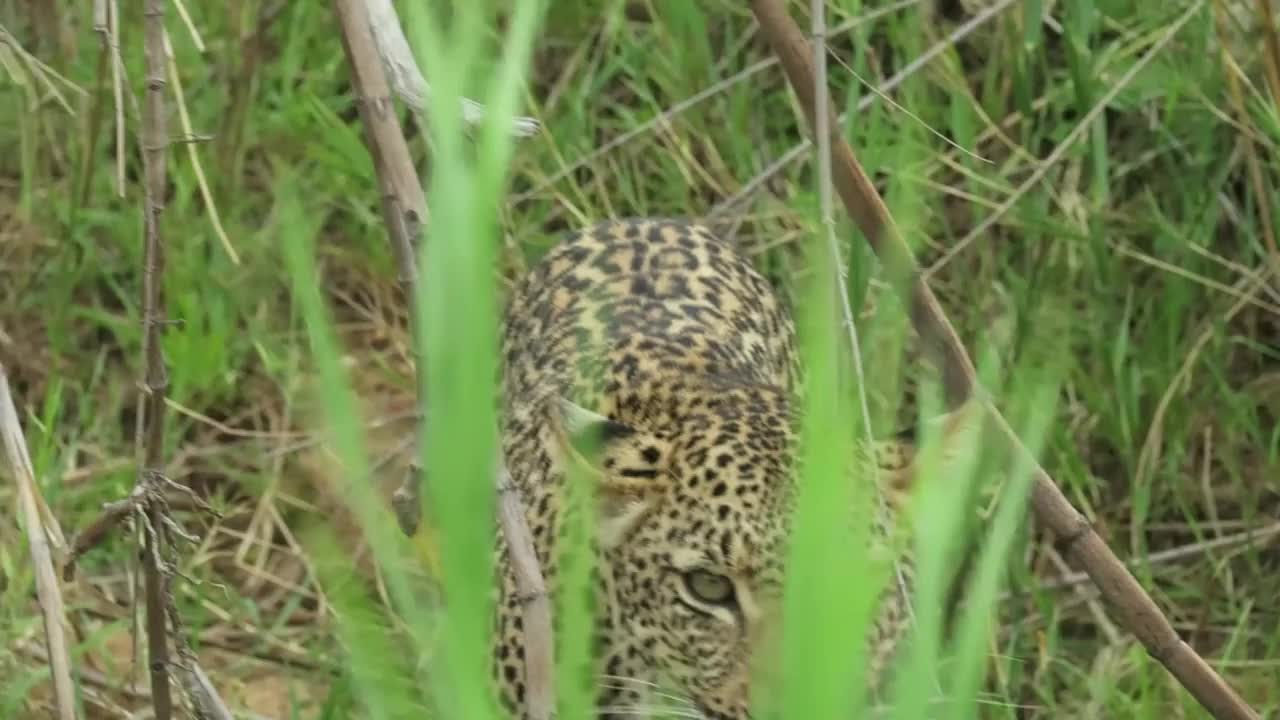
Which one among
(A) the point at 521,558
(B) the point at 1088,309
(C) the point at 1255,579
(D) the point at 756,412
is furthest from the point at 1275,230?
(A) the point at 521,558

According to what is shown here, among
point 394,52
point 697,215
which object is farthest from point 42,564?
point 697,215

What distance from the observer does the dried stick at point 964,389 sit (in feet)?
4.86

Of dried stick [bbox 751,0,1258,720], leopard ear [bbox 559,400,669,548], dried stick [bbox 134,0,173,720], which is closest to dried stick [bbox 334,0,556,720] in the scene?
dried stick [bbox 751,0,1258,720]

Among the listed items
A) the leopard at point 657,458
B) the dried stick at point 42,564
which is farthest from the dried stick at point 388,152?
the dried stick at point 42,564

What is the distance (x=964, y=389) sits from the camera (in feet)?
4.98

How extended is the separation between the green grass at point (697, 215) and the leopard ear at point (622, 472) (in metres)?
0.42

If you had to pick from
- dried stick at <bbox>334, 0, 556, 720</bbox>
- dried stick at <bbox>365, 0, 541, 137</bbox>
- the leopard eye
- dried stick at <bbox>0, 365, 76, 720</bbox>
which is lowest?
the leopard eye

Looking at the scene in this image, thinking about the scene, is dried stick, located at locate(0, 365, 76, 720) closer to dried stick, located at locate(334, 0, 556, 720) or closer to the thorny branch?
the thorny branch

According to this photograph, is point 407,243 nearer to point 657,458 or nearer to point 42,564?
point 42,564

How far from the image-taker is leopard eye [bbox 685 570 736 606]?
2314 millimetres

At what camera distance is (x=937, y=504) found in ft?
1.96

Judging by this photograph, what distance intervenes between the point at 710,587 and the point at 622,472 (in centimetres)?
21

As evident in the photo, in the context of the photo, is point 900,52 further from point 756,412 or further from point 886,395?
point 886,395

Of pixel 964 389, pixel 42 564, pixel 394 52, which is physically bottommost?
pixel 42 564
